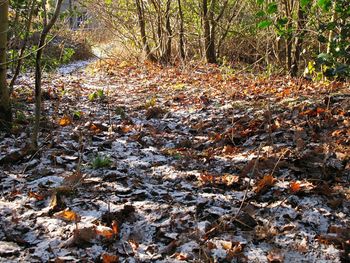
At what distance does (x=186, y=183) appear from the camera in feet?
10.9

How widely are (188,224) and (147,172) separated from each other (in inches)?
40.1

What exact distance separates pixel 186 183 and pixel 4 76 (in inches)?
102

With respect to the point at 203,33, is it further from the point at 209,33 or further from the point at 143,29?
the point at 143,29

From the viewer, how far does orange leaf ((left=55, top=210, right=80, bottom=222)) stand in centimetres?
272

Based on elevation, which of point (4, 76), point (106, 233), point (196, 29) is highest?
point (196, 29)

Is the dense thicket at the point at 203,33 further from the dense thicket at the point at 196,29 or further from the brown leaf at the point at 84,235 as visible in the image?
the brown leaf at the point at 84,235

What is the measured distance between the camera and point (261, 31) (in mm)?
10039

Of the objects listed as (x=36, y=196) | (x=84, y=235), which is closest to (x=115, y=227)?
(x=84, y=235)

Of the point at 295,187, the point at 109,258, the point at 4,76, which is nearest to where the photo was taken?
the point at 109,258

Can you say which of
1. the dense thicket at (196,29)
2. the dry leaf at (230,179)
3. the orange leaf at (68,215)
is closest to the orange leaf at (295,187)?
the dry leaf at (230,179)

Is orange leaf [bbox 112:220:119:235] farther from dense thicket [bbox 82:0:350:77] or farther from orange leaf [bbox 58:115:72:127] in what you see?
dense thicket [bbox 82:0:350:77]

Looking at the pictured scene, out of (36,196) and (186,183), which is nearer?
(36,196)

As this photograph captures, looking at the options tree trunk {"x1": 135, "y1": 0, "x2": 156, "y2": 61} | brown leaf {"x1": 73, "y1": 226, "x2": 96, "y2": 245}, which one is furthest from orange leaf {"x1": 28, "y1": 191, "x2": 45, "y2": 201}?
tree trunk {"x1": 135, "y1": 0, "x2": 156, "y2": 61}

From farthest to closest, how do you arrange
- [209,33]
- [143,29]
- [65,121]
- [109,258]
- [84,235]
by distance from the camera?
1. [143,29]
2. [209,33]
3. [65,121]
4. [84,235]
5. [109,258]
